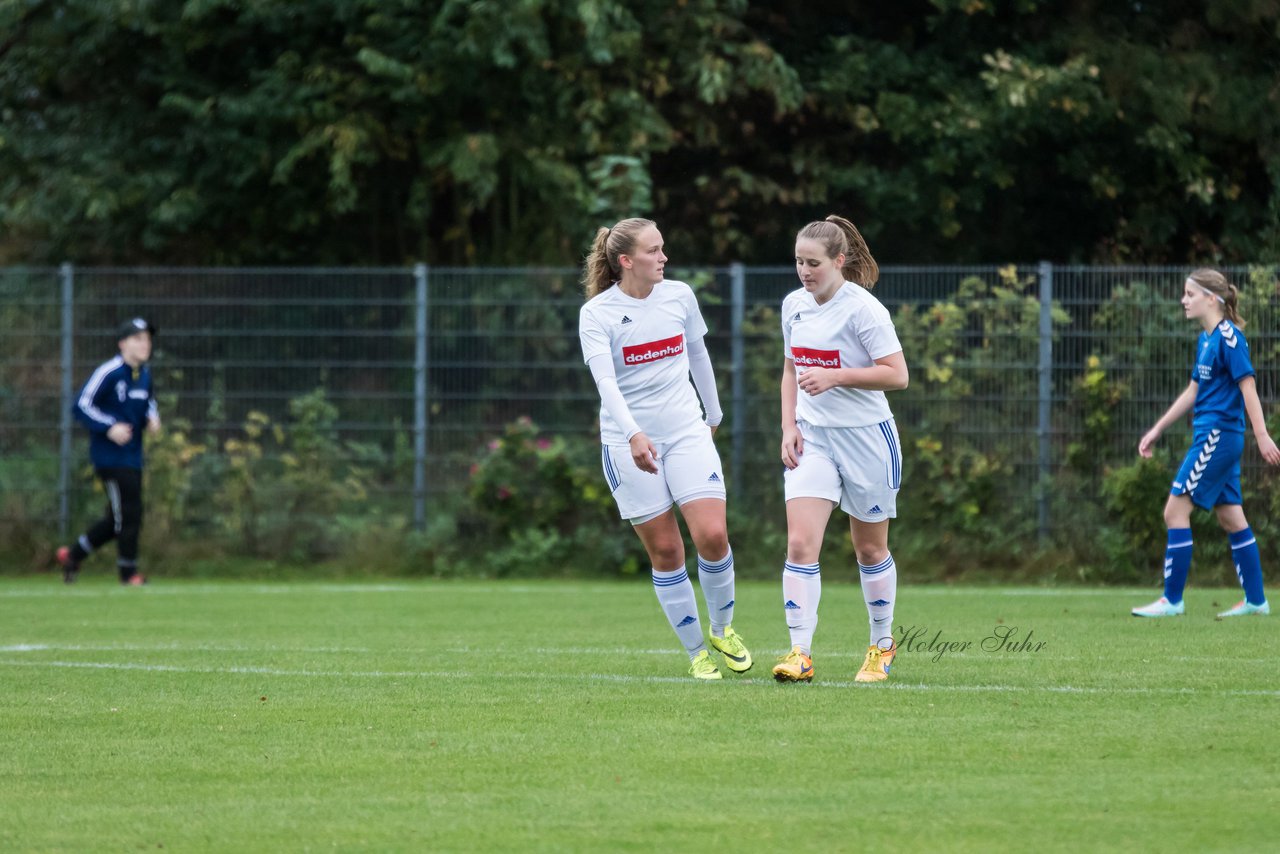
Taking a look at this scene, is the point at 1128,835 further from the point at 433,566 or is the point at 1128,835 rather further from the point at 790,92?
the point at 790,92

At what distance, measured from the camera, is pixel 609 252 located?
7.48 m

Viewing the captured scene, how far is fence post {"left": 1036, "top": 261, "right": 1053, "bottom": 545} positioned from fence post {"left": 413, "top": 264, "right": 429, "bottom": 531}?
535 cm

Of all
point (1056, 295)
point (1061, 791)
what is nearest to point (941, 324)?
point (1056, 295)

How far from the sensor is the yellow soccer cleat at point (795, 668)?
7.21 meters

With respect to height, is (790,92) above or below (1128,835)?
above

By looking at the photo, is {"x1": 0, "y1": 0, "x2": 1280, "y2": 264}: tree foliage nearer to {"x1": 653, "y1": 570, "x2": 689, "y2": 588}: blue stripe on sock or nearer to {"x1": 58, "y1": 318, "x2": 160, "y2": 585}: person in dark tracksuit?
{"x1": 58, "y1": 318, "x2": 160, "y2": 585}: person in dark tracksuit

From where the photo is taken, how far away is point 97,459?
14.4m

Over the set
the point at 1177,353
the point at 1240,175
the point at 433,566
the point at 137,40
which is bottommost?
the point at 433,566

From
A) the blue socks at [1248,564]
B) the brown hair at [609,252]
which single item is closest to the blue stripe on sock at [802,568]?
the brown hair at [609,252]

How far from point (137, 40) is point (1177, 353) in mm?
11846

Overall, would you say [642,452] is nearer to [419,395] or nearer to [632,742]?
[632,742]

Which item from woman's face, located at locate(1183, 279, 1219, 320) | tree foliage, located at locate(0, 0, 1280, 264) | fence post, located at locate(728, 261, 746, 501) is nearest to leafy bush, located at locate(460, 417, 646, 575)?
fence post, located at locate(728, 261, 746, 501)

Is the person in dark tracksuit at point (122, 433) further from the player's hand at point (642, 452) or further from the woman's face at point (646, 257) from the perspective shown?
the player's hand at point (642, 452)

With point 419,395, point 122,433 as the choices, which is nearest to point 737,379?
point 419,395
